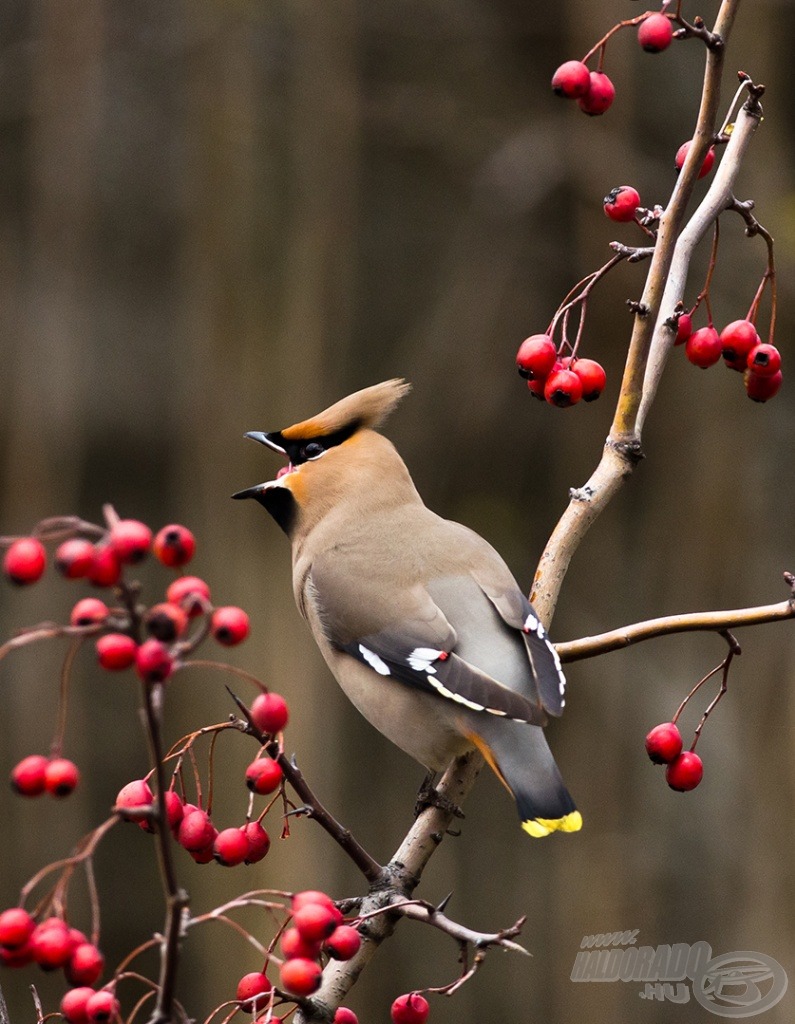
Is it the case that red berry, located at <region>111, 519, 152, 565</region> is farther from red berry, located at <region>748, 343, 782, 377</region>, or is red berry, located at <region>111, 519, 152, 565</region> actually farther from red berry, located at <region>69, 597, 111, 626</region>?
red berry, located at <region>748, 343, 782, 377</region>

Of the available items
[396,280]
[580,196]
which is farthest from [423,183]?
[580,196]

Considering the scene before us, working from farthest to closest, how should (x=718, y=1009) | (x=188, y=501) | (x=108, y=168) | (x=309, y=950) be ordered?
(x=108, y=168), (x=188, y=501), (x=718, y=1009), (x=309, y=950)

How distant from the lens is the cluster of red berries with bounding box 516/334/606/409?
2129mm

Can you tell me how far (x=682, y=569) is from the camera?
5445 millimetres

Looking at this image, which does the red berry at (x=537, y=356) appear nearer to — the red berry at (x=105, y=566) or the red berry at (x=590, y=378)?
the red berry at (x=590, y=378)

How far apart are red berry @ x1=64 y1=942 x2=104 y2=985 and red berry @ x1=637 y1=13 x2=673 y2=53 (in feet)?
4.19

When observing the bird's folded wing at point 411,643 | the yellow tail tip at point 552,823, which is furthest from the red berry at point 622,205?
the yellow tail tip at point 552,823

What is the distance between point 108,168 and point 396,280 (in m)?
1.26

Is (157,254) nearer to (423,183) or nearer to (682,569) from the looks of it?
A: (423,183)

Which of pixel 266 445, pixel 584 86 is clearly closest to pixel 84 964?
pixel 584 86

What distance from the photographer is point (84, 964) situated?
1344 millimetres

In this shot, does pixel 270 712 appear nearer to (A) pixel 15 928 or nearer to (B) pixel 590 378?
(A) pixel 15 928

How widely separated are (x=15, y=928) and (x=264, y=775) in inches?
12.7

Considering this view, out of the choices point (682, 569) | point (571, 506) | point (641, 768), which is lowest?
point (641, 768)
